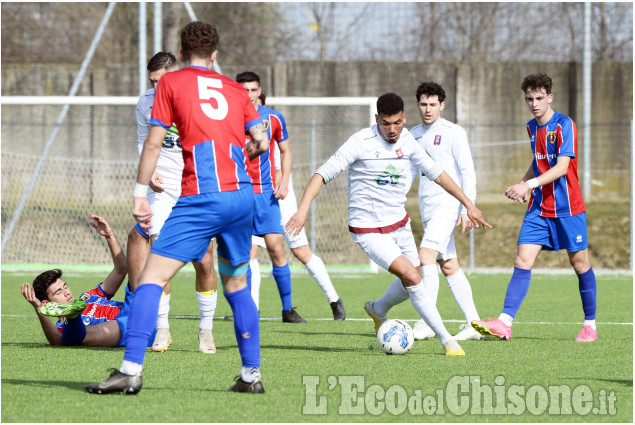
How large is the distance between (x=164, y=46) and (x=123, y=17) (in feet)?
3.41

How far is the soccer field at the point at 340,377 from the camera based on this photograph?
14.3ft

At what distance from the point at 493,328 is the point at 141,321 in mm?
3219

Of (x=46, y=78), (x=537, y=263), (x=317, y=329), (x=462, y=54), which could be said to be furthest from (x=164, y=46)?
(x=317, y=329)

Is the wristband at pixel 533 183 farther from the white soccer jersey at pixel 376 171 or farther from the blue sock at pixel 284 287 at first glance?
the blue sock at pixel 284 287

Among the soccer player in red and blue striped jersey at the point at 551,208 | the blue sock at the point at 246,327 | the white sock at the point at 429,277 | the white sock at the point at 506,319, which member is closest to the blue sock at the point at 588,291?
the soccer player in red and blue striped jersey at the point at 551,208

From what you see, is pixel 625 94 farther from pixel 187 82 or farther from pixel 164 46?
pixel 187 82

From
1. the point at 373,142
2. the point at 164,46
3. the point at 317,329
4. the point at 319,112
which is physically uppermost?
the point at 164,46

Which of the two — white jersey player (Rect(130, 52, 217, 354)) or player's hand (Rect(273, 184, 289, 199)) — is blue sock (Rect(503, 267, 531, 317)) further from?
white jersey player (Rect(130, 52, 217, 354))

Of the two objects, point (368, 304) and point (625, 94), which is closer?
point (368, 304)

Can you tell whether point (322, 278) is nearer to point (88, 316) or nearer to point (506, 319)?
point (506, 319)

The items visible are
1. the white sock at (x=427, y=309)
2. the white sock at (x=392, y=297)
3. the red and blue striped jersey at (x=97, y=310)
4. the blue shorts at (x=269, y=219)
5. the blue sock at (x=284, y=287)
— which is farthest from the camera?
the blue sock at (x=284, y=287)

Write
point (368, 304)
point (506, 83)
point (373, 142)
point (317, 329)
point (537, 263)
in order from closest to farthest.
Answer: point (373, 142)
point (368, 304)
point (317, 329)
point (537, 263)
point (506, 83)

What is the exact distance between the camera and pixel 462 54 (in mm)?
20469

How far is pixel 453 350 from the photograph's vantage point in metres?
6.24
